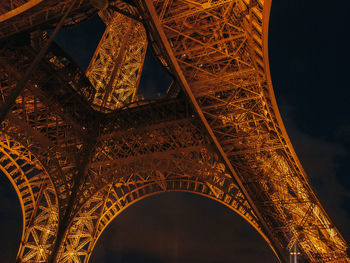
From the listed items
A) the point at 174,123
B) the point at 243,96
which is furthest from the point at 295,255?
the point at 174,123

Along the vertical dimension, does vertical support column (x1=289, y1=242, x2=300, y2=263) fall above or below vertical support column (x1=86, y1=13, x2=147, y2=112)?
below

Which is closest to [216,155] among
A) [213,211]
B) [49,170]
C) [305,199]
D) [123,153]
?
[305,199]

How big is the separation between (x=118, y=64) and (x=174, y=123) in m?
8.70

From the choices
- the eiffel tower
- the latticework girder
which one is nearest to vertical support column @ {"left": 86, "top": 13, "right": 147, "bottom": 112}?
the eiffel tower

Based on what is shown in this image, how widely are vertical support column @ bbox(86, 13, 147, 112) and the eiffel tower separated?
18 cm

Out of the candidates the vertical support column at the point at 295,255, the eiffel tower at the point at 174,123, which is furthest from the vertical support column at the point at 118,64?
the vertical support column at the point at 295,255

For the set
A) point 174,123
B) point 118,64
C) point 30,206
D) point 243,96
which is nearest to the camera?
point 243,96

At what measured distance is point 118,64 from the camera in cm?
2383

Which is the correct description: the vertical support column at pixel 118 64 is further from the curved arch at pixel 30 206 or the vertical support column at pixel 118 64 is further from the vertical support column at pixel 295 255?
the vertical support column at pixel 295 255

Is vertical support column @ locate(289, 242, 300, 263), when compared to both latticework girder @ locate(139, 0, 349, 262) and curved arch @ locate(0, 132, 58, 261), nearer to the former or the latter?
latticework girder @ locate(139, 0, 349, 262)

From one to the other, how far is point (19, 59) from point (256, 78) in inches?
446

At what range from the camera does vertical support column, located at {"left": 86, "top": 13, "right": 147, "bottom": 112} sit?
2298cm

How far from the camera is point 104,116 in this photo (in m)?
20.2

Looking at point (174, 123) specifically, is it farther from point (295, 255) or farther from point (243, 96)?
point (295, 255)
